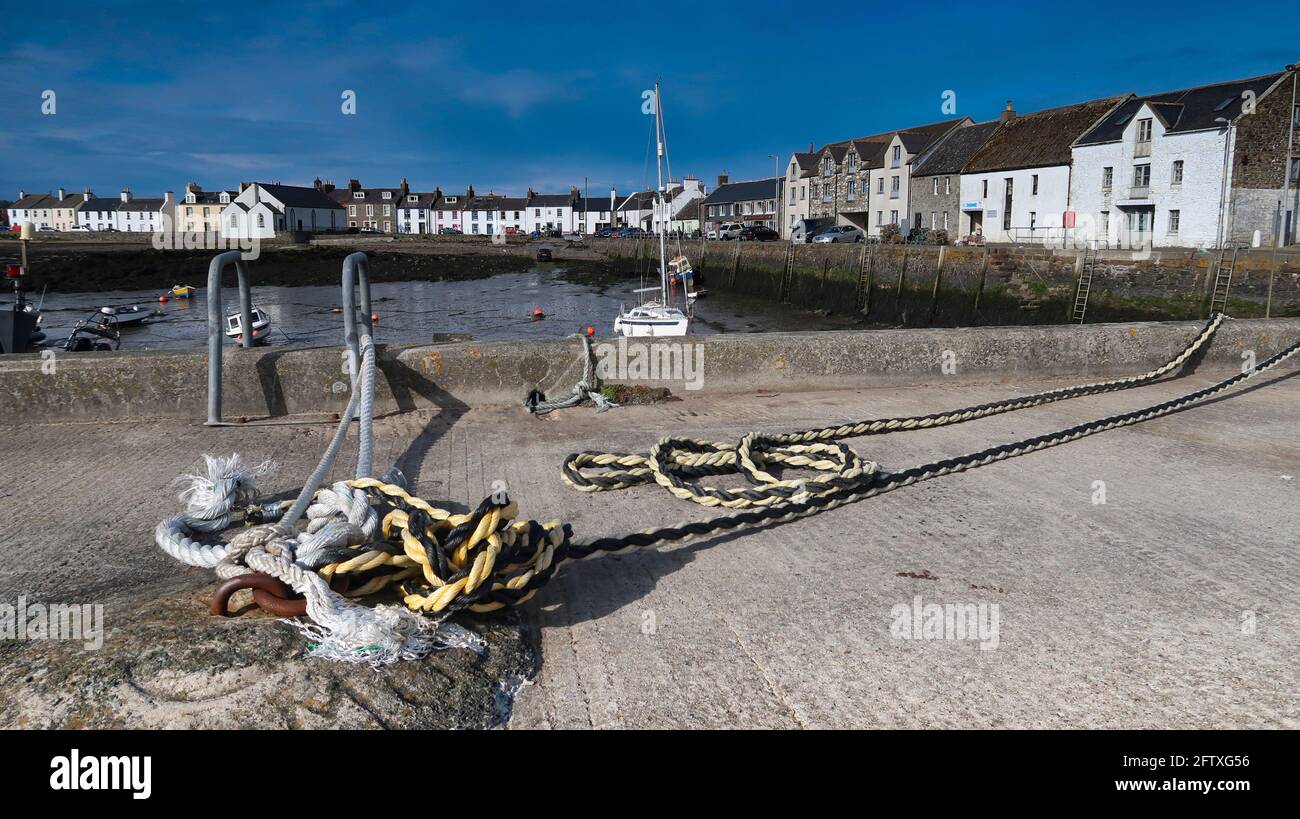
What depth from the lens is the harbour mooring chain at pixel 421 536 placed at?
2545 mm

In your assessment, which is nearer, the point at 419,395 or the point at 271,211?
the point at 419,395

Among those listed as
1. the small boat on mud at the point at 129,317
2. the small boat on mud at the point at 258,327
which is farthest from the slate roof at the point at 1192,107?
the small boat on mud at the point at 129,317

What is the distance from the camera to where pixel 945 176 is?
197ft

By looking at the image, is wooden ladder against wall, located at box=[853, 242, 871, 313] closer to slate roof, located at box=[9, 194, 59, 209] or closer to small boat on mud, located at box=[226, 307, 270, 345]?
small boat on mud, located at box=[226, 307, 270, 345]

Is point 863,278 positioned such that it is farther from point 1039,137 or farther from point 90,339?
point 90,339

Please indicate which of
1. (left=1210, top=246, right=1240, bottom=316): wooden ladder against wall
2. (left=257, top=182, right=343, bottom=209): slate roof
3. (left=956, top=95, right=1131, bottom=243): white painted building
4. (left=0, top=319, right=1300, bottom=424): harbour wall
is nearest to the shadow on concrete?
(left=0, top=319, right=1300, bottom=424): harbour wall

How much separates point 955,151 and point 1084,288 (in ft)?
103

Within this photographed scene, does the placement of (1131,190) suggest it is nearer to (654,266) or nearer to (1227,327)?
(654,266)

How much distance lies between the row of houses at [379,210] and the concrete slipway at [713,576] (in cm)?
10850

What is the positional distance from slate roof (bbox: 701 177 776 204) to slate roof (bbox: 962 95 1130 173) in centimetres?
3435

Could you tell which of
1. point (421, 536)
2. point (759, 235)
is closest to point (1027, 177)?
point (759, 235)

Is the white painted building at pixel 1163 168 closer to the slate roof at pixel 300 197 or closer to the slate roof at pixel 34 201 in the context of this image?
the slate roof at pixel 300 197

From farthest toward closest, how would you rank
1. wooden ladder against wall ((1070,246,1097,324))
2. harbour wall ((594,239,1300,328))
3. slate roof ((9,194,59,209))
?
slate roof ((9,194,59,209)) < wooden ladder against wall ((1070,246,1097,324)) < harbour wall ((594,239,1300,328))

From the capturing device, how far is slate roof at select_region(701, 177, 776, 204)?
92.8 metres
